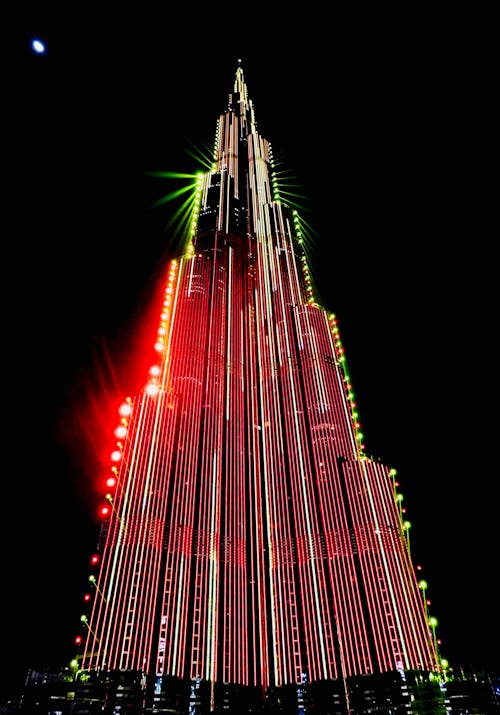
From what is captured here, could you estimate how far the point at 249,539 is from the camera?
17.9 meters

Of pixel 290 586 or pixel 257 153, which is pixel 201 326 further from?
pixel 257 153

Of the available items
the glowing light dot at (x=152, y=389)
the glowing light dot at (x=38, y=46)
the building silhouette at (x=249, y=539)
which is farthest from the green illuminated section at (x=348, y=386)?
the glowing light dot at (x=38, y=46)

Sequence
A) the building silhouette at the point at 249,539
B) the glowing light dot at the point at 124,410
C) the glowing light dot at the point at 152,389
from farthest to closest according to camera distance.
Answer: the glowing light dot at the point at 152,389
the glowing light dot at the point at 124,410
the building silhouette at the point at 249,539

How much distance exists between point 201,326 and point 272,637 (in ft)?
46.4

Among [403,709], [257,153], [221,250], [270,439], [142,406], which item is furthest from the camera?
[257,153]

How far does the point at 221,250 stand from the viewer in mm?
A: 28141

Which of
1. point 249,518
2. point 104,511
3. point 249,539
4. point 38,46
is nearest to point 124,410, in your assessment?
point 104,511

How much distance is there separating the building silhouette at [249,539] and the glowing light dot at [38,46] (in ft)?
39.7

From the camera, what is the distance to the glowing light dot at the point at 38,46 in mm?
6613

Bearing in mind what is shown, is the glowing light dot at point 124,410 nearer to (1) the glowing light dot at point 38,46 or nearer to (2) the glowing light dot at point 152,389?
(2) the glowing light dot at point 152,389

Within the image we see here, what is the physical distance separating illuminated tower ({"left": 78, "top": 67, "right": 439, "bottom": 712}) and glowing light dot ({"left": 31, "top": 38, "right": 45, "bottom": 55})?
12.1m

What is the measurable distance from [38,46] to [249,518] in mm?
16227

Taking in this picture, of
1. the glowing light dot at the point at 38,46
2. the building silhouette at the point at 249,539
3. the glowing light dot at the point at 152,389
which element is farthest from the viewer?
the glowing light dot at the point at 152,389

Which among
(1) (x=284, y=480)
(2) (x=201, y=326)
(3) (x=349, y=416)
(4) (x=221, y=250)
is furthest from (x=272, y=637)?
(4) (x=221, y=250)
